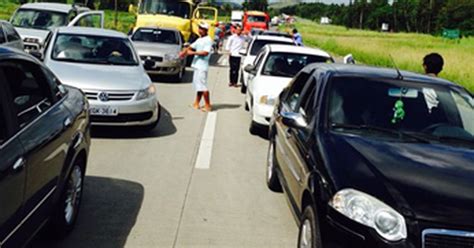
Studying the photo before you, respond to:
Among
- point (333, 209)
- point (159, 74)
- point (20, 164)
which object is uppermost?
point (20, 164)

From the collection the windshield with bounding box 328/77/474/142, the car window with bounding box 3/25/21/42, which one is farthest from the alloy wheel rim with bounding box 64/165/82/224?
the car window with bounding box 3/25/21/42

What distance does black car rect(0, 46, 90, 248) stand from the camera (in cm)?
362

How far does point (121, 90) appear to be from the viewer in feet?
30.5

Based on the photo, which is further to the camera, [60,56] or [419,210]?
[60,56]

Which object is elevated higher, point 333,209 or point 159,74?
point 333,209

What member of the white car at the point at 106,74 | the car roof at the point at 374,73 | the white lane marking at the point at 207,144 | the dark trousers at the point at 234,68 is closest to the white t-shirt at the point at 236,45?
the dark trousers at the point at 234,68

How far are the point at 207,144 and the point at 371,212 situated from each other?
5956mm

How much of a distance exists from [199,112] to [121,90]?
134 inches

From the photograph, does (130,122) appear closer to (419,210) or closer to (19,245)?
(19,245)

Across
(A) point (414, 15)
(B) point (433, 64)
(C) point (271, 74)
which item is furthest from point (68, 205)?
(A) point (414, 15)

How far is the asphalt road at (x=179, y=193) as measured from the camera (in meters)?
5.39

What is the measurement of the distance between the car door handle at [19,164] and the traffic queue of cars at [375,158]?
193 centimetres

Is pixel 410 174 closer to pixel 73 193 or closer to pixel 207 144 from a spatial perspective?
pixel 73 193

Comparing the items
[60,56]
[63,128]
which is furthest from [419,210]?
[60,56]
